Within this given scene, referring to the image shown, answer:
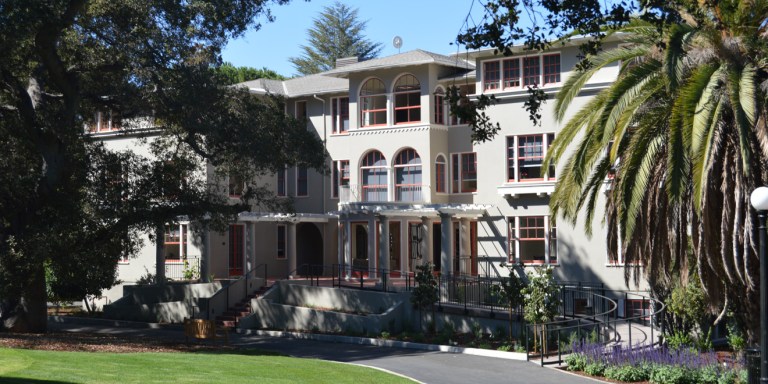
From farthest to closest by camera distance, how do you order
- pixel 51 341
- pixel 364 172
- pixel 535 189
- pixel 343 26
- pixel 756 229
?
pixel 343 26, pixel 364 172, pixel 535 189, pixel 51 341, pixel 756 229

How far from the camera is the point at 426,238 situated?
127ft

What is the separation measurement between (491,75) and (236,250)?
14693mm

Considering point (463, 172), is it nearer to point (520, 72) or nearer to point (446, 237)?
point (446, 237)

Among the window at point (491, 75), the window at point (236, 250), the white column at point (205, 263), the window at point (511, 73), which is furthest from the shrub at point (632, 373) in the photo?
the window at point (236, 250)

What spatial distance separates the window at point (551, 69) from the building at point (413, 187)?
44 mm

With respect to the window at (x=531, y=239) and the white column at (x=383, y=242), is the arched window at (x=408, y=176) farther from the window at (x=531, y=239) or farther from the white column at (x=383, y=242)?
the window at (x=531, y=239)

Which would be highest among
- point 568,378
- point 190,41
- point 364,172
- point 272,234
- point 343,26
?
point 343,26

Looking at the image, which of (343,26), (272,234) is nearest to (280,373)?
(272,234)

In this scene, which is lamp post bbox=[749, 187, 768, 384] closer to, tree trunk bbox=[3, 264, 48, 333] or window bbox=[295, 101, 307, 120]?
tree trunk bbox=[3, 264, 48, 333]

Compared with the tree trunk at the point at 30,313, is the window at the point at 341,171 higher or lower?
higher

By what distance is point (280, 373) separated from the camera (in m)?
19.6

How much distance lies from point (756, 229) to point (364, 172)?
78.7ft

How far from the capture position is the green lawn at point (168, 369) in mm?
17125

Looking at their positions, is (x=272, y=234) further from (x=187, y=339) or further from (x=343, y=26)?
(x=343, y=26)
